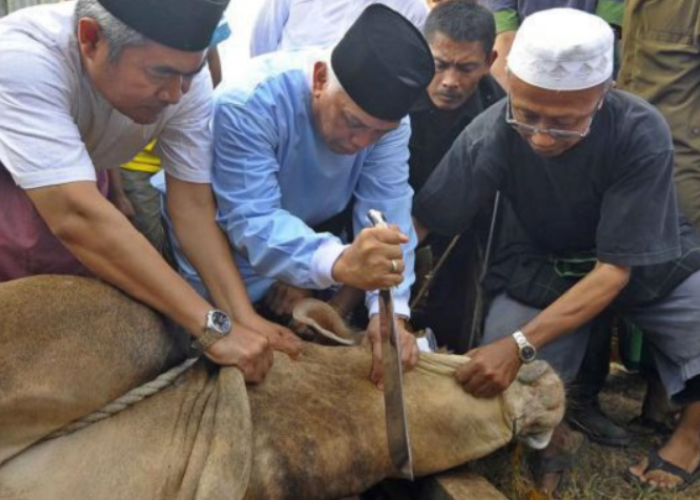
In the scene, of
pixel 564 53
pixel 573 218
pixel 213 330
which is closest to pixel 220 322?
pixel 213 330

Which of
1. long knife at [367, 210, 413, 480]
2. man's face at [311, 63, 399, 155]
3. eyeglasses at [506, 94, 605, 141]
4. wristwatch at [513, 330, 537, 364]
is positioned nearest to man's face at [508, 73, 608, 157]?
eyeglasses at [506, 94, 605, 141]

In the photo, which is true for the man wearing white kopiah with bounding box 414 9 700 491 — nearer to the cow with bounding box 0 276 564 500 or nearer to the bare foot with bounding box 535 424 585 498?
the bare foot with bounding box 535 424 585 498

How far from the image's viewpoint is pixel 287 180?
367 cm

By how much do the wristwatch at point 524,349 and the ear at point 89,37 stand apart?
1702 mm

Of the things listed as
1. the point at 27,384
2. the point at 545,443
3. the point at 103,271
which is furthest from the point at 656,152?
the point at 27,384

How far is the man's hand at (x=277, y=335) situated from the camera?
10.5ft

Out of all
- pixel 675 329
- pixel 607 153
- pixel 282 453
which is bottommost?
pixel 675 329

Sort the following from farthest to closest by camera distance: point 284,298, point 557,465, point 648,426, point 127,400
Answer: point 648,426, point 557,465, point 284,298, point 127,400

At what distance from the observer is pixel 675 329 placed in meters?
4.01

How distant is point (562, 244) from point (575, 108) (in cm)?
70

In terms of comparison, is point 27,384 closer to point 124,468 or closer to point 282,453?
point 124,468

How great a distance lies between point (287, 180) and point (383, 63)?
607 millimetres

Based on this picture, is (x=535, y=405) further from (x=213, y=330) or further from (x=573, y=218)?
(x=213, y=330)

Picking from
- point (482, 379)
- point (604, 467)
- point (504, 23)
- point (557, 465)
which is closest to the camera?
point (482, 379)
